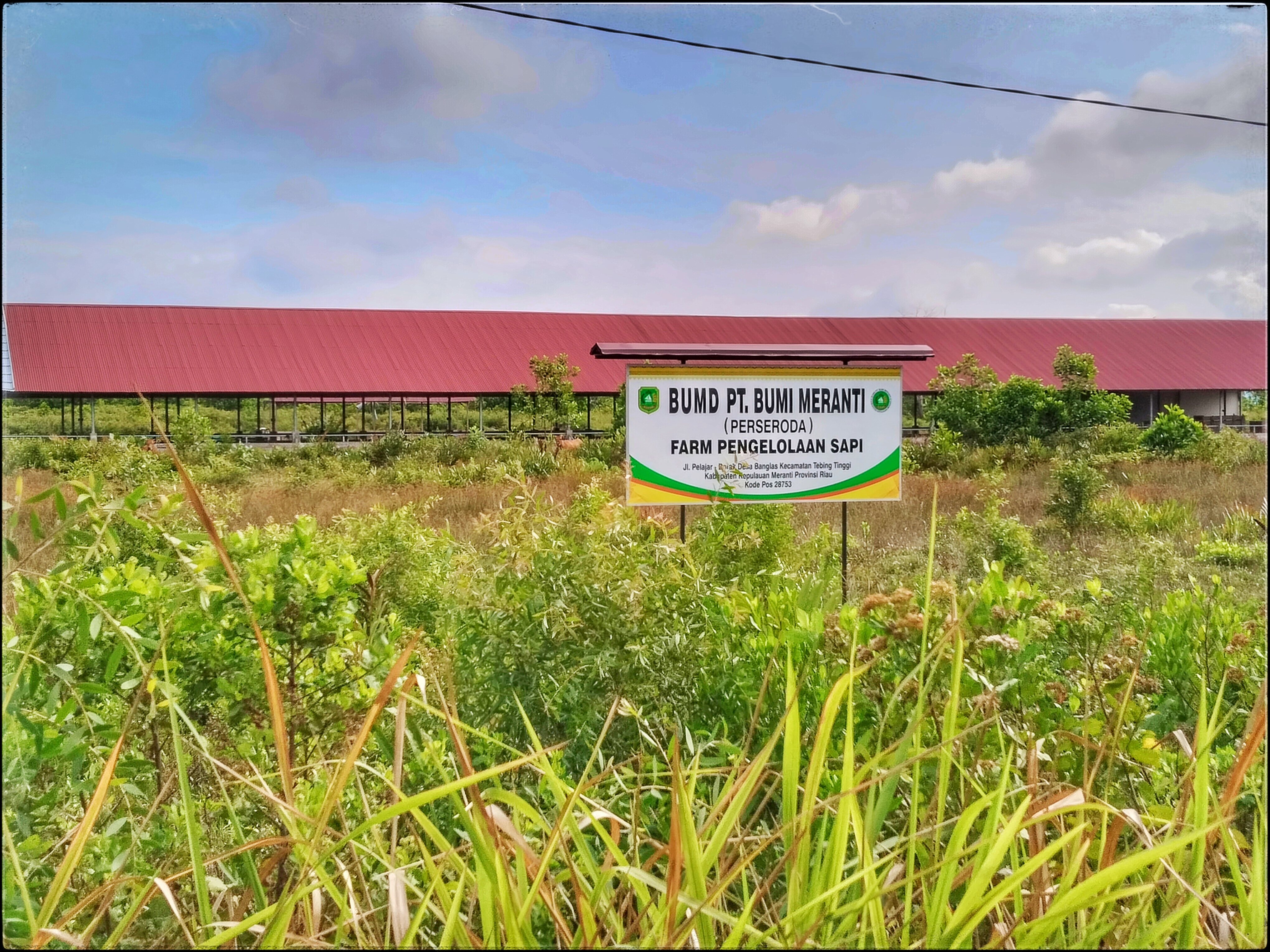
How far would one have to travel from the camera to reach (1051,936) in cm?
126

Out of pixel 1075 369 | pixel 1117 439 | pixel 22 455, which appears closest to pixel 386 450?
pixel 22 455

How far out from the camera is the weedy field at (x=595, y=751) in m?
1.17

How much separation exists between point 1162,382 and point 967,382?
10.6m

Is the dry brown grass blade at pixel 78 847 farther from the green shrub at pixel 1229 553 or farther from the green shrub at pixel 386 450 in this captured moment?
the green shrub at pixel 386 450

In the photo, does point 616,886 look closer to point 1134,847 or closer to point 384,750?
point 384,750

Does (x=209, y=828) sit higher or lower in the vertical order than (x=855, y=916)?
lower

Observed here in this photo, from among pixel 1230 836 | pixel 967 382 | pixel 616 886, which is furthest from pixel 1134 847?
pixel 967 382

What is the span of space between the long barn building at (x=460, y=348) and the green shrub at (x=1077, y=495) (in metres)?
14.6

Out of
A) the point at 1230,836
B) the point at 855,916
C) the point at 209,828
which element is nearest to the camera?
the point at 855,916

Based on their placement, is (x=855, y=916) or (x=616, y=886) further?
(x=616, y=886)

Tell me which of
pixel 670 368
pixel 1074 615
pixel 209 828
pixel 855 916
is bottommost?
pixel 209 828

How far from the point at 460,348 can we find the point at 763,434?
2436 cm

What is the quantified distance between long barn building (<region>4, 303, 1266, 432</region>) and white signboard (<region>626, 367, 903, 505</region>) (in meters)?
17.6

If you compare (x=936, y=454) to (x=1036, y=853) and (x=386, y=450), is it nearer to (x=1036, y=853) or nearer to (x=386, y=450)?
(x=386, y=450)
